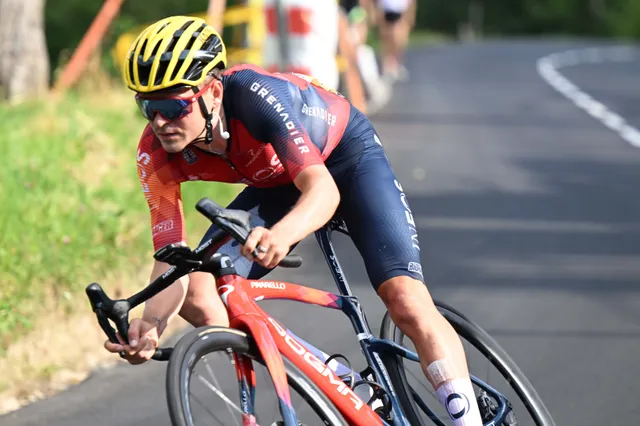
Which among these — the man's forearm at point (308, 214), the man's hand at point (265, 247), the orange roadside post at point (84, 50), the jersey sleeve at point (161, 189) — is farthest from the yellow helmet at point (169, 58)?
the orange roadside post at point (84, 50)

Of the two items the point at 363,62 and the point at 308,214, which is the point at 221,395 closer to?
the point at 308,214

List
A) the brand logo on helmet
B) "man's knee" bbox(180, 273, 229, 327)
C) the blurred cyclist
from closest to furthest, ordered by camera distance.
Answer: the brand logo on helmet
"man's knee" bbox(180, 273, 229, 327)
the blurred cyclist

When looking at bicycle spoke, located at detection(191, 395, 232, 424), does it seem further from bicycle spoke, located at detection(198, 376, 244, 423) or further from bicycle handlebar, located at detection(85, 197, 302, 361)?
bicycle handlebar, located at detection(85, 197, 302, 361)

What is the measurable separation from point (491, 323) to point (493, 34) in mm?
64627

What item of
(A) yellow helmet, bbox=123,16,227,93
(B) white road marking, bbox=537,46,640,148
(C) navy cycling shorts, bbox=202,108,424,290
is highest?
(A) yellow helmet, bbox=123,16,227,93

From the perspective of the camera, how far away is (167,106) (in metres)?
4.40

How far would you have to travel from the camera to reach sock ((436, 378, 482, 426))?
15.3 ft

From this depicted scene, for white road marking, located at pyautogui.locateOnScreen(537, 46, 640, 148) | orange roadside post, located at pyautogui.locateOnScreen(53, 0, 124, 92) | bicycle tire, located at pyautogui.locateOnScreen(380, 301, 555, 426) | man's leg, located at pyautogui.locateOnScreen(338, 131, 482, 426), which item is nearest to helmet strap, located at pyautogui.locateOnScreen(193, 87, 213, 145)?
man's leg, located at pyautogui.locateOnScreen(338, 131, 482, 426)

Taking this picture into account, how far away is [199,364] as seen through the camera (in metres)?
4.11

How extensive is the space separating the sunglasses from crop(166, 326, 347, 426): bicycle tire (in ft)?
2.64

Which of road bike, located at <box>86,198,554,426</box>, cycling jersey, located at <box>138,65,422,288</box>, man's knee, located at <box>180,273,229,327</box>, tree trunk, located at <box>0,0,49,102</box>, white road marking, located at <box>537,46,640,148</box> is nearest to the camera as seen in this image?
road bike, located at <box>86,198,554,426</box>

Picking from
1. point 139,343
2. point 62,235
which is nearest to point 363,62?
point 62,235

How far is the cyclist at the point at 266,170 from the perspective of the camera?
14.3ft

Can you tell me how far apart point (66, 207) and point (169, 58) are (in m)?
4.61
